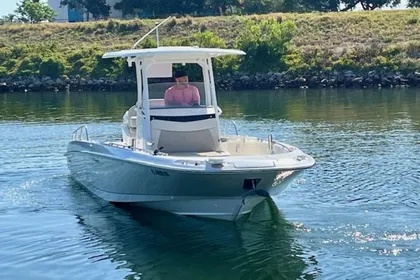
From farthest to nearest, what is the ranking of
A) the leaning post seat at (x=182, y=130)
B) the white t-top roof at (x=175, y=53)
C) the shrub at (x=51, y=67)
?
1. the shrub at (x=51, y=67)
2. the white t-top roof at (x=175, y=53)
3. the leaning post seat at (x=182, y=130)

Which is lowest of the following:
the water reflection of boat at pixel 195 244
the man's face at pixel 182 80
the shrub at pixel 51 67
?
the water reflection of boat at pixel 195 244

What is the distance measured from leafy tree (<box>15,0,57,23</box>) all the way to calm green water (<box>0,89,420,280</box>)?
229ft

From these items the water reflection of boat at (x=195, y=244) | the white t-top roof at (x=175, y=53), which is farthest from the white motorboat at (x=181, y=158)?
the water reflection of boat at (x=195, y=244)

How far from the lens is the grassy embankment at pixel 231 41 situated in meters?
56.8

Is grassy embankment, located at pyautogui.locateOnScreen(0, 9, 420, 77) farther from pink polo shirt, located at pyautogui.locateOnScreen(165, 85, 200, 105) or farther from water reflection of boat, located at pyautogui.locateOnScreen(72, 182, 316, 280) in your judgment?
water reflection of boat, located at pyautogui.locateOnScreen(72, 182, 316, 280)

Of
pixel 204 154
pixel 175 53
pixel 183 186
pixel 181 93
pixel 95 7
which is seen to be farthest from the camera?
pixel 95 7

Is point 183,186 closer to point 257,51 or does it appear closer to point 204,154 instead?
point 204,154

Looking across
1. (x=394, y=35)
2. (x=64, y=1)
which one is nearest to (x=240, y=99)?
(x=394, y=35)

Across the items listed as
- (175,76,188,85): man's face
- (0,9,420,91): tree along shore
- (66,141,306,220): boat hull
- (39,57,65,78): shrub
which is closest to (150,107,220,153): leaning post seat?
(175,76,188,85): man's face

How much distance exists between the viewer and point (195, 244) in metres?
13.3

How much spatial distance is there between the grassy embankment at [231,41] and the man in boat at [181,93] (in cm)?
4021

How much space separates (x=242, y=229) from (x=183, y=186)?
1275 millimetres

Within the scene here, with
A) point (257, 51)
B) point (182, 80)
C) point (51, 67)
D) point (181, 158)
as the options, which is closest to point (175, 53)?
point (182, 80)

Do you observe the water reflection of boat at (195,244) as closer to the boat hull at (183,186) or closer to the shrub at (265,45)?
the boat hull at (183,186)
